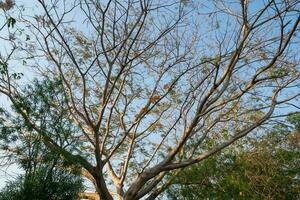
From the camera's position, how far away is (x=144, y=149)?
12.4m

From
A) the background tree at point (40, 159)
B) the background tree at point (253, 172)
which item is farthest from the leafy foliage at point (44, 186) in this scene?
the background tree at point (253, 172)

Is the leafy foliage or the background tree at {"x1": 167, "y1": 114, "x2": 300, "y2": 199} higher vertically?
the background tree at {"x1": 167, "y1": 114, "x2": 300, "y2": 199}

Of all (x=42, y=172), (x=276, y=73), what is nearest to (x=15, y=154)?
(x=42, y=172)

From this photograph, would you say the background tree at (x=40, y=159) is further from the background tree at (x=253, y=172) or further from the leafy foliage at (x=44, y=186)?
the background tree at (x=253, y=172)

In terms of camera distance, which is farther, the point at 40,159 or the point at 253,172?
the point at 253,172

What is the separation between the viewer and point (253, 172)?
11656 millimetres

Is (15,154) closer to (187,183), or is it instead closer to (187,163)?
(187,163)

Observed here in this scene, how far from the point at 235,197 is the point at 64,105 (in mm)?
5760

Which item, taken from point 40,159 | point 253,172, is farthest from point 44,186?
point 253,172

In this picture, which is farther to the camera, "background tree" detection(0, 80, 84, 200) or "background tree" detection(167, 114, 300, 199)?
"background tree" detection(167, 114, 300, 199)

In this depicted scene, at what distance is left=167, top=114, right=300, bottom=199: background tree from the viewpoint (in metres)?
11.5

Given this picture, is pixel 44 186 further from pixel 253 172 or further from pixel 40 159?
pixel 253 172

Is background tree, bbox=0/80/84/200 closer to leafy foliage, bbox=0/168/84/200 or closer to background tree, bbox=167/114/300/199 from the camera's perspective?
leafy foliage, bbox=0/168/84/200

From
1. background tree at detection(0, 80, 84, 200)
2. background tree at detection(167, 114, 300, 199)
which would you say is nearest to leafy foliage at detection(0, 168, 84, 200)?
background tree at detection(0, 80, 84, 200)
